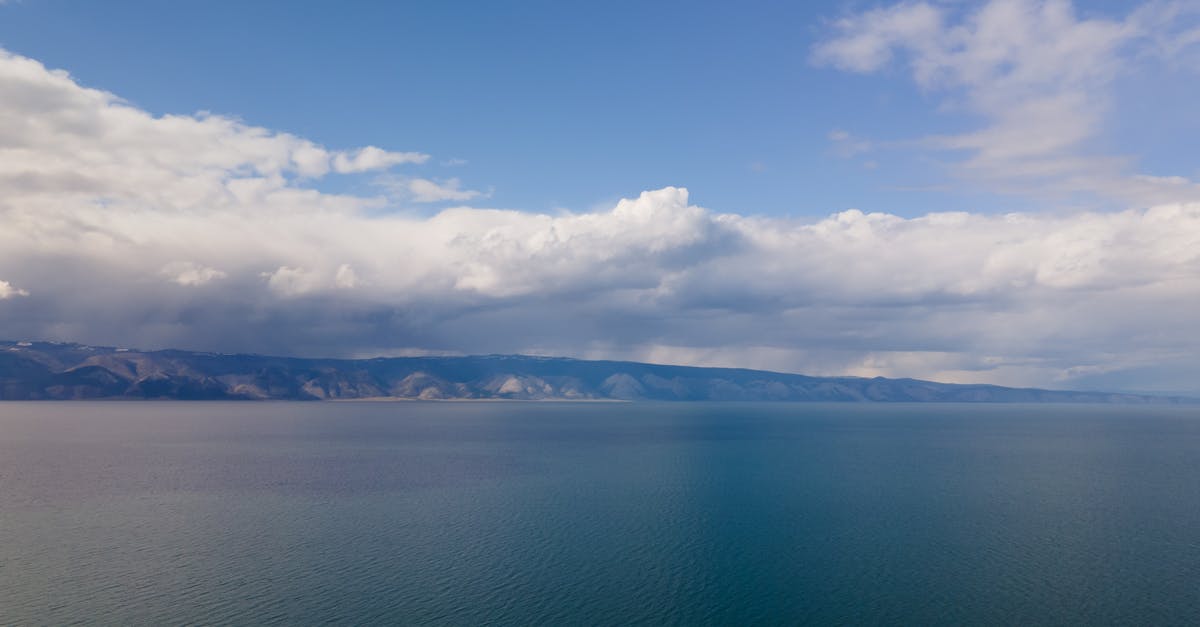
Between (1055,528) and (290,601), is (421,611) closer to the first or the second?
(290,601)

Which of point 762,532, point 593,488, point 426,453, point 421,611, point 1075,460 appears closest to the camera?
point 421,611

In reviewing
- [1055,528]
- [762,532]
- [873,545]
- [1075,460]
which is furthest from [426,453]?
[1075,460]

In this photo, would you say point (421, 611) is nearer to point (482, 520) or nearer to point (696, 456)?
point (482, 520)

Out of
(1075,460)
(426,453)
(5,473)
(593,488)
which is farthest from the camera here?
(426,453)

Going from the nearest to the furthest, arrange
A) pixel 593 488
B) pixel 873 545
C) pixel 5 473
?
pixel 873 545 < pixel 593 488 < pixel 5 473

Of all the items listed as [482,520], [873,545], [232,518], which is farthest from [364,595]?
[873,545]

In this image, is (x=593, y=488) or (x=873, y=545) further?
(x=593, y=488)

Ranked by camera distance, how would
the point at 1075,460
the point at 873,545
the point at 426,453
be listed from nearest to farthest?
the point at 873,545 < the point at 1075,460 < the point at 426,453

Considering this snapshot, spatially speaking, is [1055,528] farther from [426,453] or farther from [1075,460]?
[426,453]

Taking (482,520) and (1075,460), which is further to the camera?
(1075,460)
